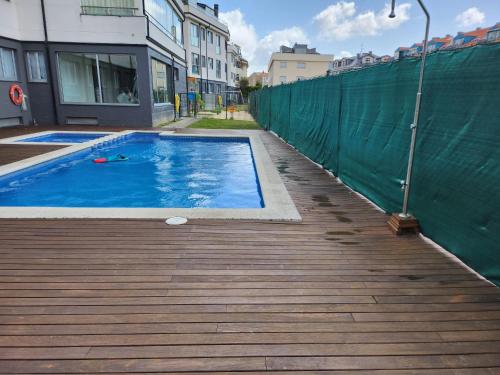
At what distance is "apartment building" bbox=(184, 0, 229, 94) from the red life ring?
57.8 ft

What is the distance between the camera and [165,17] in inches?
665

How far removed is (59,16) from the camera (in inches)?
507

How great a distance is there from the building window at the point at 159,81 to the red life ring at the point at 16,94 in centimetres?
494

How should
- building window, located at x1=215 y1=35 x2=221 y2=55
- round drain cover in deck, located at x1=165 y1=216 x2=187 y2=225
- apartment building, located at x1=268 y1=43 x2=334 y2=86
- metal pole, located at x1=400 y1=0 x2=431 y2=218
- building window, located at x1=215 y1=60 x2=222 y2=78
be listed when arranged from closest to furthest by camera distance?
metal pole, located at x1=400 y1=0 x2=431 y2=218 → round drain cover in deck, located at x1=165 y1=216 x2=187 y2=225 → building window, located at x1=215 y1=35 x2=221 y2=55 → building window, located at x1=215 y1=60 x2=222 y2=78 → apartment building, located at x1=268 y1=43 x2=334 y2=86

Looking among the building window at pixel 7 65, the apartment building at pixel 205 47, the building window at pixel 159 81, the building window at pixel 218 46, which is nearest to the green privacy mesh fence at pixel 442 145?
the building window at pixel 159 81

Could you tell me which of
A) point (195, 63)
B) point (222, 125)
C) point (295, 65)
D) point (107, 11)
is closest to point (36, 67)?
point (107, 11)

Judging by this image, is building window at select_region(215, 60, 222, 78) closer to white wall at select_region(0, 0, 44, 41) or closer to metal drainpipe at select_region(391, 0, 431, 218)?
white wall at select_region(0, 0, 44, 41)

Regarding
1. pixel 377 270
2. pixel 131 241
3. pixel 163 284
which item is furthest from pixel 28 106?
pixel 377 270

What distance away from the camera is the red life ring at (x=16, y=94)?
12094 mm

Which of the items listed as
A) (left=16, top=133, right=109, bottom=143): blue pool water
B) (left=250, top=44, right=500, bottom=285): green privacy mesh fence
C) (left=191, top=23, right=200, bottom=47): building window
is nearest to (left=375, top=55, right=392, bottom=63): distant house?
(left=250, top=44, right=500, bottom=285): green privacy mesh fence

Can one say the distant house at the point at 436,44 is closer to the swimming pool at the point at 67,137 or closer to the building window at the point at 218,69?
the swimming pool at the point at 67,137

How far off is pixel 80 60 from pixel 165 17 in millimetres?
5244

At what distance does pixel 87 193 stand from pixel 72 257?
396cm

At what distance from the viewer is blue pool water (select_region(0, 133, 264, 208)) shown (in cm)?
607
